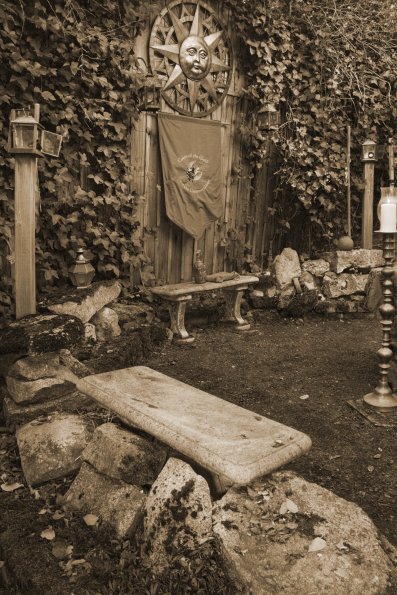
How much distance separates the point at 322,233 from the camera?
663 cm

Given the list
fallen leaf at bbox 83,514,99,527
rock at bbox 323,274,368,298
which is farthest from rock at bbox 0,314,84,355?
rock at bbox 323,274,368,298

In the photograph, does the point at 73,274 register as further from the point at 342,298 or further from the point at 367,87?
the point at 367,87

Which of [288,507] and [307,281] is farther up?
[307,281]

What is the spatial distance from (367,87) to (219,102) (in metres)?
1.96

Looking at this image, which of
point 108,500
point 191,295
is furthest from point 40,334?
point 191,295

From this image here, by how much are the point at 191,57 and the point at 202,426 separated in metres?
4.26

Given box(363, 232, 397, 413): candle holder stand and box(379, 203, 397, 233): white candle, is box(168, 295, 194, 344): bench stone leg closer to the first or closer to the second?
box(363, 232, 397, 413): candle holder stand

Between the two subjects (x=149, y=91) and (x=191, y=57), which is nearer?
(x=149, y=91)

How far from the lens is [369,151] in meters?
6.26

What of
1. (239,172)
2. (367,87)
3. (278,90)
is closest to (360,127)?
(367,87)

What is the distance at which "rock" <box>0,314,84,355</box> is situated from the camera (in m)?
3.32

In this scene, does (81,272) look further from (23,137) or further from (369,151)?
(369,151)

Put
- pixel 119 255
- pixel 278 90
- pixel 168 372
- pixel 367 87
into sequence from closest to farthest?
pixel 168 372 < pixel 119 255 < pixel 278 90 < pixel 367 87

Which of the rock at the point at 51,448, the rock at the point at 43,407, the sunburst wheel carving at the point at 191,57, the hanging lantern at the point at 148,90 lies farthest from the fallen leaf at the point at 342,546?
the sunburst wheel carving at the point at 191,57
